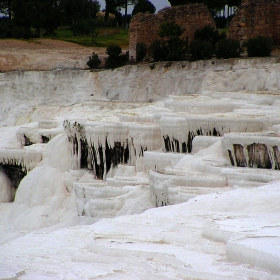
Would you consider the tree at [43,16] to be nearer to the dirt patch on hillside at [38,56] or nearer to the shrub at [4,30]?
the shrub at [4,30]

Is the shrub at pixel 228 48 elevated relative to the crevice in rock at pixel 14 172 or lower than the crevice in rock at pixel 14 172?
elevated

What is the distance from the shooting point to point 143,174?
1573 centimetres

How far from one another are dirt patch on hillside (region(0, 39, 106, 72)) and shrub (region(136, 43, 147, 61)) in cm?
213

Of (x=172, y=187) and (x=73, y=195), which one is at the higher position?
(x=172, y=187)

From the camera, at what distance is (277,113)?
619 inches

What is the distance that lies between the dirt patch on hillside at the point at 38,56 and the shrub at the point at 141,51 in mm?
2127

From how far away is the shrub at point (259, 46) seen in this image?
75.1 feet

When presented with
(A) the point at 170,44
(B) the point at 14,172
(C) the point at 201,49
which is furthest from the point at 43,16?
(B) the point at 14,172

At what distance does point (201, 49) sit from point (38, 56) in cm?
709

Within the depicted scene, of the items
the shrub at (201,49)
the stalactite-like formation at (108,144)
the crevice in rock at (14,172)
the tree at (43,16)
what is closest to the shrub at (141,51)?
the shrub at (201,49)

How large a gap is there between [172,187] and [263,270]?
585 centimetres

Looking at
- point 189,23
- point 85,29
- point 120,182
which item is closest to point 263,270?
point 120,182

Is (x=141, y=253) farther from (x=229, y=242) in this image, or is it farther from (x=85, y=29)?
(x=85, y=29)

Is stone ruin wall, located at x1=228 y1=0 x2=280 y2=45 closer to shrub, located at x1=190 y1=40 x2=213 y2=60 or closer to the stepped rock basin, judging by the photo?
shrub, located at x1=190 y1=40 x2=213 y2=60
